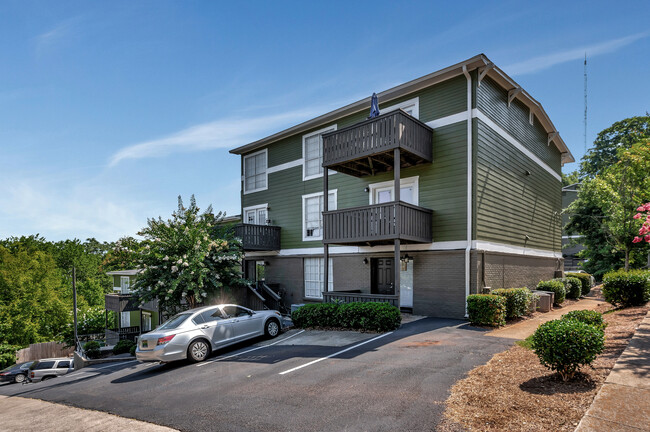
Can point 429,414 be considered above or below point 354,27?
below

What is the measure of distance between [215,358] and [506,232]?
38.8 ft

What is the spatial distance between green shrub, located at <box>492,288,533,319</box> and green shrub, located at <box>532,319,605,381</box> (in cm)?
679

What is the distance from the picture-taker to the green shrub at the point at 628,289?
38.8 feet

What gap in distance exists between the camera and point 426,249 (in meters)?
14.8

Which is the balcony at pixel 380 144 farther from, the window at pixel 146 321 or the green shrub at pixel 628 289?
the window at pixel 146 321

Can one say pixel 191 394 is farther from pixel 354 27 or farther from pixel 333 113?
pixel 333 113

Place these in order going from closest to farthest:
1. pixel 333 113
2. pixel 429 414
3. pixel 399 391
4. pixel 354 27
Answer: pixel 429 414, pixel 399 391, pixel 354 27, pixel 333 113

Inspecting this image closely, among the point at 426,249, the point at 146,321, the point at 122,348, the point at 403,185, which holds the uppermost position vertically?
the point at 403,185

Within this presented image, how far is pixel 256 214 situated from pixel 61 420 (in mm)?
15666

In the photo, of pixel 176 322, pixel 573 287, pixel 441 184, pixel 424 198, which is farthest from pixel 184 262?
pixel 573 287

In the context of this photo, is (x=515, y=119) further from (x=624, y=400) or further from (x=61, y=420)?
(x=61, y=420)

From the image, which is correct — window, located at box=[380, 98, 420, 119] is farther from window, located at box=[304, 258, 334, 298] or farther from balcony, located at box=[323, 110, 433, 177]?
window, located at box=[304, 258, 334, 298]

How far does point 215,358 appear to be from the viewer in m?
11.1

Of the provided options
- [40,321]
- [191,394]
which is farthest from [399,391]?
[40,321]
